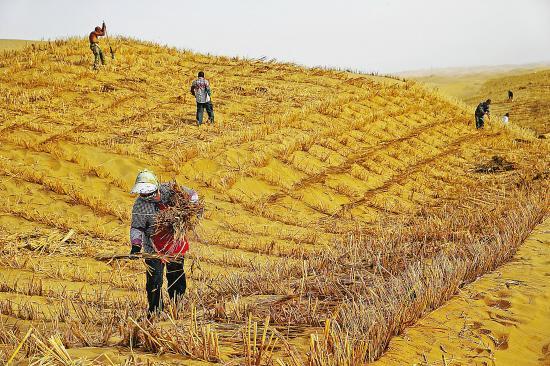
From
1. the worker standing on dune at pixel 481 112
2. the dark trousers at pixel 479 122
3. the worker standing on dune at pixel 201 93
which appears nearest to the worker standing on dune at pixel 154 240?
the worker standing on dune at pixel 201 93

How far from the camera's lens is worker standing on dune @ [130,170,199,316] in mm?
4590

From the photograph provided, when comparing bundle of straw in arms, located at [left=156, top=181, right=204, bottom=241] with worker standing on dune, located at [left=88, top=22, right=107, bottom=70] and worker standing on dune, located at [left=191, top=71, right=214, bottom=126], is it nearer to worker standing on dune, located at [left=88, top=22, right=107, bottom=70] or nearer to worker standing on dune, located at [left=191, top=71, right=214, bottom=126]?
worker standing on dune, located at [left=191, top=71, right=214, bottom=126]

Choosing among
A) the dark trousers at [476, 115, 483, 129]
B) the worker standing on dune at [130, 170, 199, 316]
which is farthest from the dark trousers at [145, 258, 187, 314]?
the dark trousers at [476, 115, 483, 129]

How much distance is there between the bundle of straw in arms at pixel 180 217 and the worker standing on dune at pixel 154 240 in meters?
0.05

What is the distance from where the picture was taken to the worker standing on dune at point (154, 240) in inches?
181

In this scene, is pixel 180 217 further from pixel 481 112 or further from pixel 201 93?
pixel 481 112

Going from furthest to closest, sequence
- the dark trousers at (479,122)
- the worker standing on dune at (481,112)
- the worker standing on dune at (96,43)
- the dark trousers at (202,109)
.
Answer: the dark trousers at (479,122) < the worker standing on dune at (481,112) < the worker standing on dune at (96,43) < the dark trousers at (202,109)

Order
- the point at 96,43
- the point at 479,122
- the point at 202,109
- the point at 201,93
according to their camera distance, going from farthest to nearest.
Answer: the point at 479,122, the point at 96,43, the point at 202,109, the point at 201,93

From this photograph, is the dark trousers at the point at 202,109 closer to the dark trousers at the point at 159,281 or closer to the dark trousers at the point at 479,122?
the dark trousers at the point at 159,281

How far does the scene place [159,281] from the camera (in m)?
4.59

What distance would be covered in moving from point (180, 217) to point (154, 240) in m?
0.41

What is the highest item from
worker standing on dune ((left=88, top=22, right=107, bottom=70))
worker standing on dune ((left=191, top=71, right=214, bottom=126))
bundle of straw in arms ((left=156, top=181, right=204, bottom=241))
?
worker standing on dune ((left=88, top=22, right=107, bottom=70))

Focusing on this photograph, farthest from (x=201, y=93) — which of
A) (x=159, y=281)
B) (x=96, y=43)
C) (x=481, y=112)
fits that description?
(x=481, y=112)

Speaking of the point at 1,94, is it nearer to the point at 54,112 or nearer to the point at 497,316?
the point at 54,112
